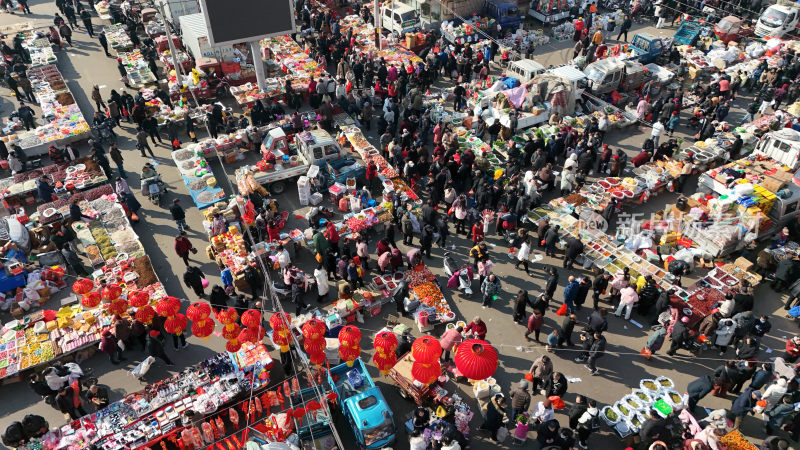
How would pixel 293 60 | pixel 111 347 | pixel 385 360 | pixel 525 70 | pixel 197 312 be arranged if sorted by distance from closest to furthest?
pixel 385 360, pixel 197 312, pixel 111 347, pixel 525 70, pixel 293 60

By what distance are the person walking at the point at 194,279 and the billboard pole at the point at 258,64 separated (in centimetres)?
1085

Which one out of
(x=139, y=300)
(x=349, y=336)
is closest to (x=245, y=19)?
(x=139, y=300)

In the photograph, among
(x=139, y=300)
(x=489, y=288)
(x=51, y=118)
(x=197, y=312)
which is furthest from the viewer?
(x=51, y=118)

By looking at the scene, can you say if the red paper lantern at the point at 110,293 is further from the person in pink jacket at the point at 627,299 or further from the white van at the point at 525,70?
the white van at the point at 525,70

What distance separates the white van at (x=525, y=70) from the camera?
24.3 metres

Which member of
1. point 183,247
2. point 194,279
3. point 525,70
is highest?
point 525,70

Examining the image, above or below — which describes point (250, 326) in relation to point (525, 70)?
below

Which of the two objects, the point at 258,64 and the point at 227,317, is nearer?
the point at 227,317

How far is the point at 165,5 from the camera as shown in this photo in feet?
95.4

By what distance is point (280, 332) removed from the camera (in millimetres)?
13219

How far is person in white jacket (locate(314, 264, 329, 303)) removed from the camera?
51.3ft

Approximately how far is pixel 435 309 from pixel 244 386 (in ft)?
17.4

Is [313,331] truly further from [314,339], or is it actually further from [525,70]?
[525,70]

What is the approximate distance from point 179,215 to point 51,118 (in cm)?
980
